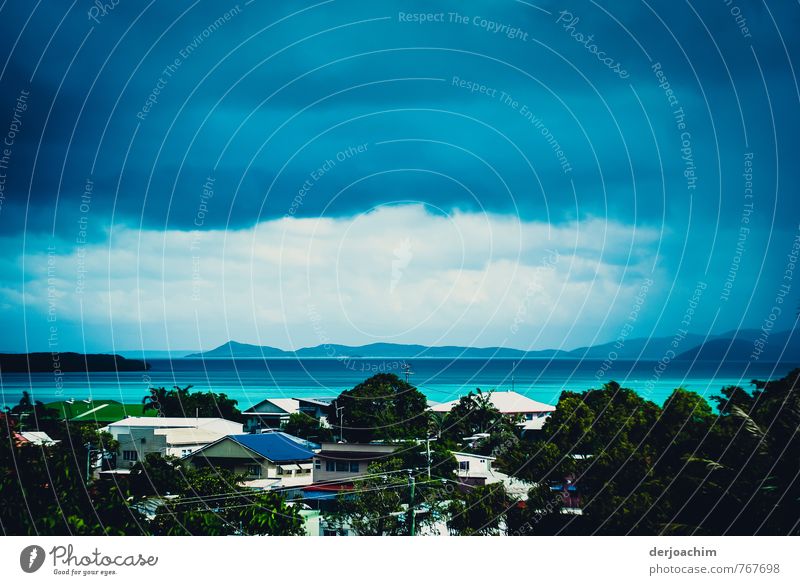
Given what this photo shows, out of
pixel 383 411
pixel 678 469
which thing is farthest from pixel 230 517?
pixel 383 411

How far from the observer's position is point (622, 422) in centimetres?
3825

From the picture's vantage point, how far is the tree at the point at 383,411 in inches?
2554

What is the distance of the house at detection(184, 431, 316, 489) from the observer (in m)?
44.6

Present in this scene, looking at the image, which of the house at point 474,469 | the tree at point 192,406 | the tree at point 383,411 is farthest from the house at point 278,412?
the house at point 474,469

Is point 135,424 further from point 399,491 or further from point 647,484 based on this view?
point 647,484

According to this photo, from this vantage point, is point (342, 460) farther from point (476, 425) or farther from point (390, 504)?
point (476, 425)

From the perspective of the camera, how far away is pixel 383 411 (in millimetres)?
72125

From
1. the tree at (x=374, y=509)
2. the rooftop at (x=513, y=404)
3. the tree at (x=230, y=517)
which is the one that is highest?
the rooftop at (x=513, y=404)

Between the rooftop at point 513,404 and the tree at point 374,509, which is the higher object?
the rooftop at point 513,404

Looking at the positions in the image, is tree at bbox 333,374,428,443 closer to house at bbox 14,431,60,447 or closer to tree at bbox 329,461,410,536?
house at bbox 14,431,60,447

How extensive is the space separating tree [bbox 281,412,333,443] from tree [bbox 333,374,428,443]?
181cm

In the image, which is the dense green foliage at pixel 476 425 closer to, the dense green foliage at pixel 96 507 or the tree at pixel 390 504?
the tree at pixel 390 504
